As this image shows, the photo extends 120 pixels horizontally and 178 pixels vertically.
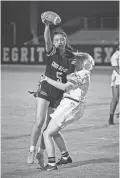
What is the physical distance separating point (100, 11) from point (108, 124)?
33.9 metres

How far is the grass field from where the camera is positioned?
6688 millimetres

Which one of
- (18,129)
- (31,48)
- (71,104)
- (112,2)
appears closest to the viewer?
(71,104)

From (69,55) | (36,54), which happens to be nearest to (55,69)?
(69,55)

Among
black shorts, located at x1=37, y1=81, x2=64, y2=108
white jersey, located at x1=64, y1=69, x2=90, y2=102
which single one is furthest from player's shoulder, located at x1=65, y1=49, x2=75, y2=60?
black shorts, located at x1=37, y1=81, x2=64, y2=108

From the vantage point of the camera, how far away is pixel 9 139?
29.7 feet

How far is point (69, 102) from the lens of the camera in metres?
6.77

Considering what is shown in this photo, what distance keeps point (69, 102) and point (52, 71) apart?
49 cm

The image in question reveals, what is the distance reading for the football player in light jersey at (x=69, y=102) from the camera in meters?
6.66

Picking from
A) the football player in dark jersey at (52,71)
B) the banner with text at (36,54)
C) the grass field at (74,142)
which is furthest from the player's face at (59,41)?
the banner with text at (36,54)

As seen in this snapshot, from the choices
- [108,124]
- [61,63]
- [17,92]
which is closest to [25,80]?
[17,92]

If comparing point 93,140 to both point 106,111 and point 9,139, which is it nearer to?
point 9,139

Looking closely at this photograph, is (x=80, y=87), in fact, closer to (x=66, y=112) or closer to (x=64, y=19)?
(x=66, y=112)

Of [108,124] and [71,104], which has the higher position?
[71,104]

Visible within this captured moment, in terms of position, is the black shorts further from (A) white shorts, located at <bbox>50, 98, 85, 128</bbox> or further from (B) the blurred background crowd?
(B) the blurred background crowd
